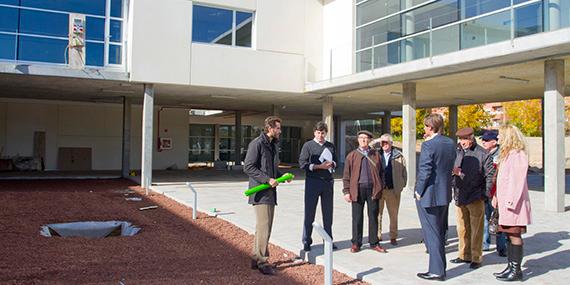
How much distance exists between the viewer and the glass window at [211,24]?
53.2ft

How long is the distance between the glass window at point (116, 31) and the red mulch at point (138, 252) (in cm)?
642

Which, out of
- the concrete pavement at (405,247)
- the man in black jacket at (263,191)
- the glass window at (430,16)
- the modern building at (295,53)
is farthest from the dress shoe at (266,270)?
the glass window at (430,16)

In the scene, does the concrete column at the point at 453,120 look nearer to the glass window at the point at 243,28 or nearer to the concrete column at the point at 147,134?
the glass window at the point at 243,28

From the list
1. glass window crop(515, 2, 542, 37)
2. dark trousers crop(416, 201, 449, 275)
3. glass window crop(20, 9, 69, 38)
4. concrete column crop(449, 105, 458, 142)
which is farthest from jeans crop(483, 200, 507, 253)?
concrete column crop(449, 105, 458, 142)

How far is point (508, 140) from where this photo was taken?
207 inches

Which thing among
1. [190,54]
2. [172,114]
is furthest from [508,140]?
[172,114]

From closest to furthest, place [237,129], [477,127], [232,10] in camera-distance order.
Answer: [232,10]
[237,129]
[477,127]

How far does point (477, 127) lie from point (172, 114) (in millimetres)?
30345

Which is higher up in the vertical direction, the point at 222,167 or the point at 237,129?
the point at 237,129

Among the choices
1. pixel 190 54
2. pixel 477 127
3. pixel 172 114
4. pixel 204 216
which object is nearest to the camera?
pixel 204 216

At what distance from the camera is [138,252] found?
22.5 feet

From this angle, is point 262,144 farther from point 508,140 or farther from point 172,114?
point 172,114

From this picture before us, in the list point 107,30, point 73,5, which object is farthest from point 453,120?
point 73,5

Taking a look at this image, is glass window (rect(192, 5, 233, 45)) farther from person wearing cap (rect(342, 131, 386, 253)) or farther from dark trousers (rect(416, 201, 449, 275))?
dark trousers (rect(416, 201, 449, 275))
